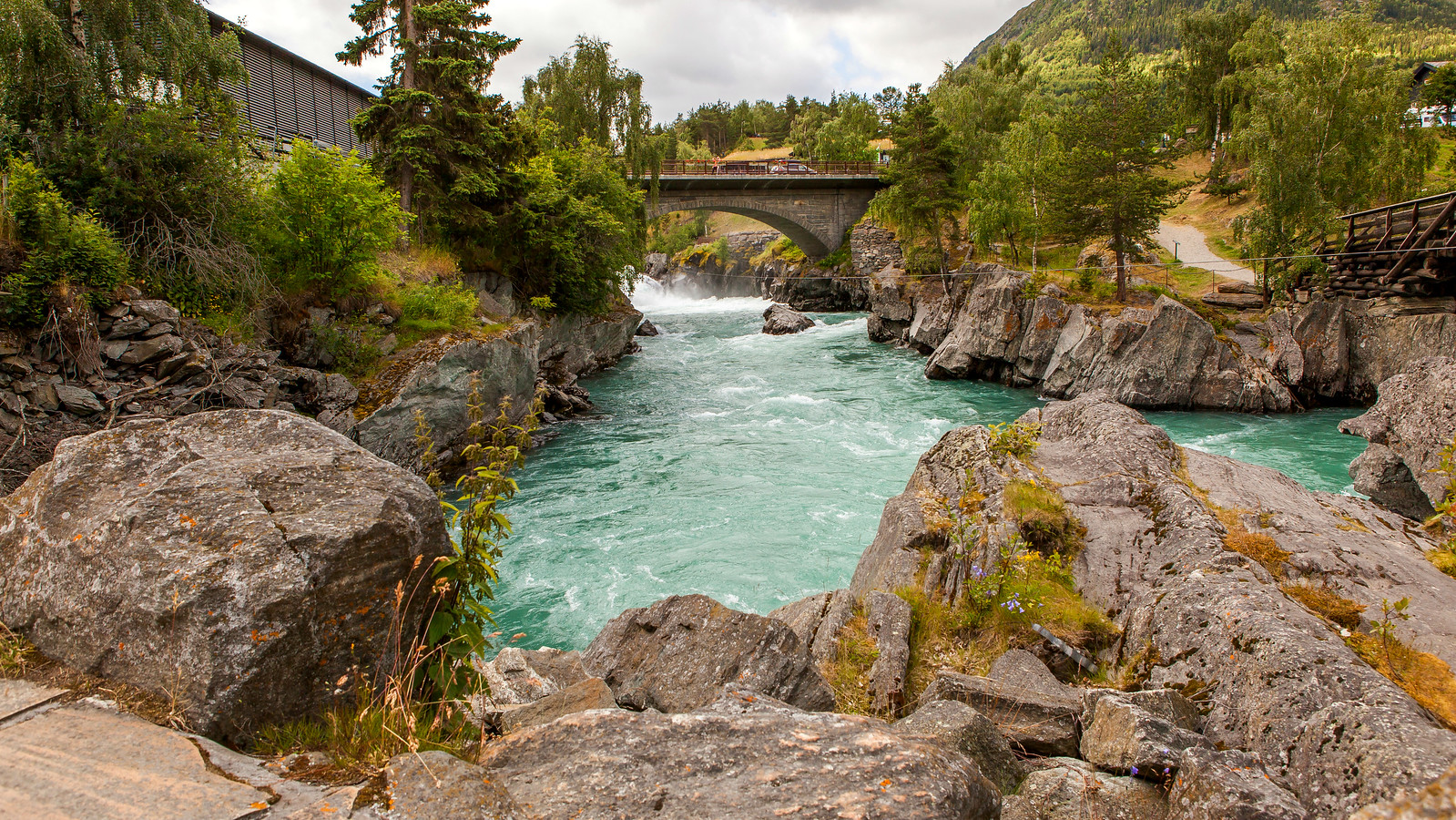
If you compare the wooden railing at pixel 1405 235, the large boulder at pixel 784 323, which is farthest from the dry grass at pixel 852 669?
the large boulder at pixel 784 323

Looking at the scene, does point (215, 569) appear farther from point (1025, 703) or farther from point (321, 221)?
point (321, 221)

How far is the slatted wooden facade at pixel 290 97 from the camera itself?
23.4 metres

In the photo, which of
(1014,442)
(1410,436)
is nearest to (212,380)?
(1014,442)

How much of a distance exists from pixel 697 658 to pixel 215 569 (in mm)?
3593

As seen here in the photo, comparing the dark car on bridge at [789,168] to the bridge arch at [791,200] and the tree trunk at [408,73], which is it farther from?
the tree trunk at [408,73]

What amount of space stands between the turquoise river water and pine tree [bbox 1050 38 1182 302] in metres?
7.28

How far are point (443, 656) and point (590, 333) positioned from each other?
26.0 metres

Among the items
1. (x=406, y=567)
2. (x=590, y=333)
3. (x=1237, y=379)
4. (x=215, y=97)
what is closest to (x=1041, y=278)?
(x=1237, y=379)

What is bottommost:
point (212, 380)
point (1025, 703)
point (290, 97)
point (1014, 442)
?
point (1025, 703)

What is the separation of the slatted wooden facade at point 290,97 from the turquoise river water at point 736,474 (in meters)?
14.0

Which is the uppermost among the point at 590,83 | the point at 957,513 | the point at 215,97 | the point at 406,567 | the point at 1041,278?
the point at 590,83

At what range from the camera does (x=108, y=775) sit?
2557 millimetres

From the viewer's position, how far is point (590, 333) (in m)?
28.7

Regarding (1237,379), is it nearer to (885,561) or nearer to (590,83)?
(885,561)
